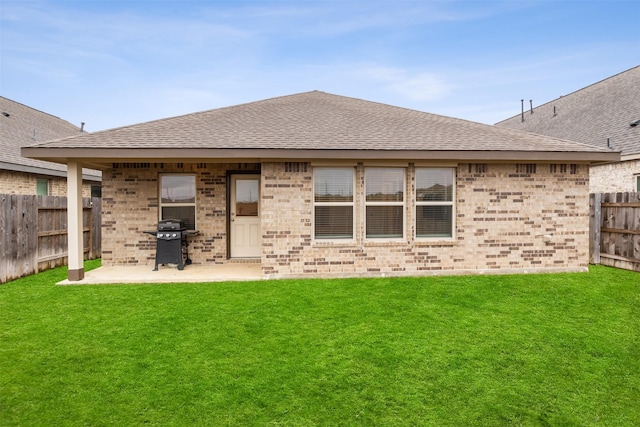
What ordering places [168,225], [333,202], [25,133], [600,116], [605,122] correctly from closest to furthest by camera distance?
[333,202], [168,225], [605,122], [25,133], [600,116]

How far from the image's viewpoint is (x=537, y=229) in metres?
7.72

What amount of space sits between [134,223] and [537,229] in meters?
9.65

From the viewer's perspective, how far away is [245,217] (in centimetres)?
892

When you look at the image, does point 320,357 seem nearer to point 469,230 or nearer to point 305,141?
point 305,141

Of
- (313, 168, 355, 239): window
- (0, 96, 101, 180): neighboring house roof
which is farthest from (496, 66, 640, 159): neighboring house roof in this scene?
(0, 96, 101, 180): neighboring house roof

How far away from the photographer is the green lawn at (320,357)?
116 inches

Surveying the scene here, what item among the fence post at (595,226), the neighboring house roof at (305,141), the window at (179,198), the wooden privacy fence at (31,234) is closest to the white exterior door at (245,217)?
the window at (179,198)

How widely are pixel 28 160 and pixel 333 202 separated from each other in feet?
39.8

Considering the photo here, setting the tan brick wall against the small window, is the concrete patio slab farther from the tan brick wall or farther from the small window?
the small window

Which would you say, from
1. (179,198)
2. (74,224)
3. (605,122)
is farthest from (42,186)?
(605,122)

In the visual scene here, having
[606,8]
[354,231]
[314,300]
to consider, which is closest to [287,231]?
[354,231]

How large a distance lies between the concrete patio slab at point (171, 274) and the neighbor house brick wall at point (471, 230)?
0.87 m

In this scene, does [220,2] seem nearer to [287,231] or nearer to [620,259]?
[287,231]

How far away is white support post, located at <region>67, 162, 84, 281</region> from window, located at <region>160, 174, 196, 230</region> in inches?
72.0
